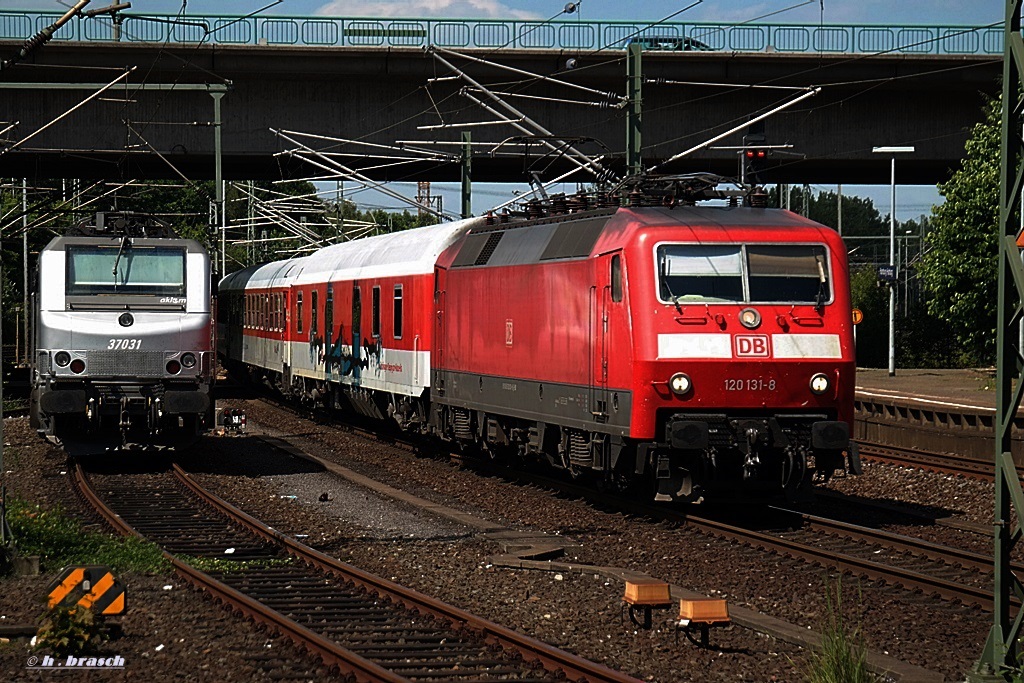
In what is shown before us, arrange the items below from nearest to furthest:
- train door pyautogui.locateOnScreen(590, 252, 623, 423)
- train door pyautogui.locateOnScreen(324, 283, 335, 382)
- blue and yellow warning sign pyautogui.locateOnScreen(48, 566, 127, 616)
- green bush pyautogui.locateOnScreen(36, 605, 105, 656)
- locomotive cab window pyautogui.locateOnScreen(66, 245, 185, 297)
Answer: green bush pyautogui.locateOnScreen(36, 605, 105, 656)
blue and yellow warning sign pyautogui.locateOnScreen(48, 566, 127, 616)
train door pyautogui.locateOnScreen(590, 252, 623, 423)
locomotive cab window pyautogui.locateOnScreen(66, 245, 185, 297)
train door pyautogui.locateOnScreen(324, 283, 335, 382)

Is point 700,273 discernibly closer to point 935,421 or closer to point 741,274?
point 741,274

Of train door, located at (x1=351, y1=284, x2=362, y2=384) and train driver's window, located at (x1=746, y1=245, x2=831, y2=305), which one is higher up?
train driver's window, located at (x1=746, y1=245, x2=831, y2=305)

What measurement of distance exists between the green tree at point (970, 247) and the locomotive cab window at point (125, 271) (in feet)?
67.0

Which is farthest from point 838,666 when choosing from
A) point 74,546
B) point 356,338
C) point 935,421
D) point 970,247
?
point 970,247

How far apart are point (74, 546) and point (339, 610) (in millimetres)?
3823

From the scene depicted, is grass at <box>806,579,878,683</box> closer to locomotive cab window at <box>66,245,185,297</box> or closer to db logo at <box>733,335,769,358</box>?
db logo at <box>733,335,769,358</box>

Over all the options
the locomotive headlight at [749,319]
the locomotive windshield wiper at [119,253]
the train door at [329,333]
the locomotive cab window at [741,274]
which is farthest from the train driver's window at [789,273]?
the train door at [329,333]

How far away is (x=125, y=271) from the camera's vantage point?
64.0 feet

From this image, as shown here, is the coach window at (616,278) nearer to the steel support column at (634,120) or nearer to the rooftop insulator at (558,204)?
the rooftop insulator at (558,204)

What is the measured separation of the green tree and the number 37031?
21.2 metres

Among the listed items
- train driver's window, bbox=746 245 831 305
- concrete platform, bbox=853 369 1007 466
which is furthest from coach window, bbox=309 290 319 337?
train driver's window, bbox=746 245 831 305

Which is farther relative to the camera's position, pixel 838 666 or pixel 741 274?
pixel 741 274

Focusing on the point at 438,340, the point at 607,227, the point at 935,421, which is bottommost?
the point at 935,421

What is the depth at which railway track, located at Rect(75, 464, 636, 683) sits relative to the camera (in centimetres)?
870
